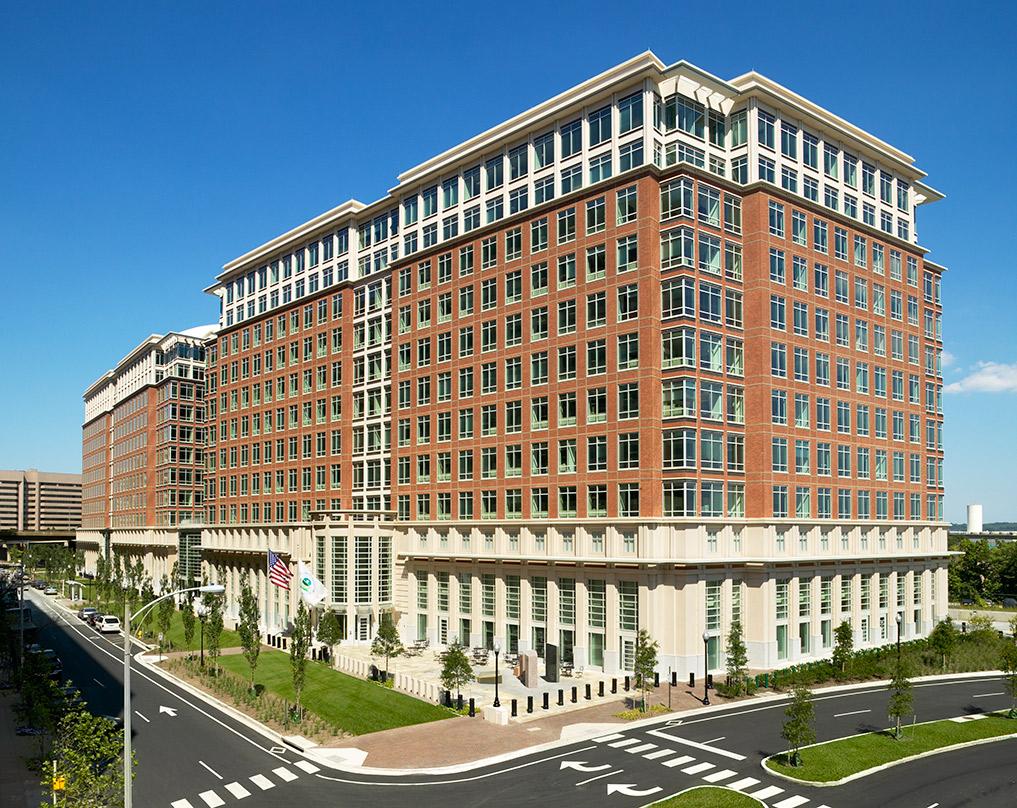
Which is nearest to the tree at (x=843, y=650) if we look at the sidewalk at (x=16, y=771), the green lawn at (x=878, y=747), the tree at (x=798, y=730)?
the green lawn at (x=878, y=747)

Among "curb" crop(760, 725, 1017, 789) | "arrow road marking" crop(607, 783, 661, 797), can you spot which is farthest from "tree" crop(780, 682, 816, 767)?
"arrow road marking" crop(607, 783, 661, 797)

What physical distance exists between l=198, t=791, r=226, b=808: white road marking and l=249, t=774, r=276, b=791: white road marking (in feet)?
5.99

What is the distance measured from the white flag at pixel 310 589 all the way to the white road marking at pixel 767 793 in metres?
40.8

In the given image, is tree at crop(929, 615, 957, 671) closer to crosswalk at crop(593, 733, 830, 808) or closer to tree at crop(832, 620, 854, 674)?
tree at crop(832, 620, 854, 674)

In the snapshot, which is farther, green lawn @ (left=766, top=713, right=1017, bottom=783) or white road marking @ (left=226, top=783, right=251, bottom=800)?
green lawn @ (left=766, top=713, right=1017, bottom=783)

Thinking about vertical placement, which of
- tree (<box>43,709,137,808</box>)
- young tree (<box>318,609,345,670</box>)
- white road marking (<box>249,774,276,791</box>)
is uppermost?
tree (<box>43,709,137,808</box>)

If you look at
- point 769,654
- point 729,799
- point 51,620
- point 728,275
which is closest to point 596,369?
point 728,275

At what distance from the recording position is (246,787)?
125 feet

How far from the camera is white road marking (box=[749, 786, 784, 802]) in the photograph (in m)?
35.7

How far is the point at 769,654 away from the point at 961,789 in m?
24.8

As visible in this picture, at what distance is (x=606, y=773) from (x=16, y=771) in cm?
2701

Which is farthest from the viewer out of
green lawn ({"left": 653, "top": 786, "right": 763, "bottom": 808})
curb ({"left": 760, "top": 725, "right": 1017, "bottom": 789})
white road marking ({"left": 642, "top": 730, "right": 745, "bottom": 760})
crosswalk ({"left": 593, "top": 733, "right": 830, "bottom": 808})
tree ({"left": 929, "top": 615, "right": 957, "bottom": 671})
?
tree ({"left": 929, "top": 615, "right": 957, "bottom": 671})

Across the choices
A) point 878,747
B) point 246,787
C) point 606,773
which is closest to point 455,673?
point 606,773

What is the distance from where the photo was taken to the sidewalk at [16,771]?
37.2 m
